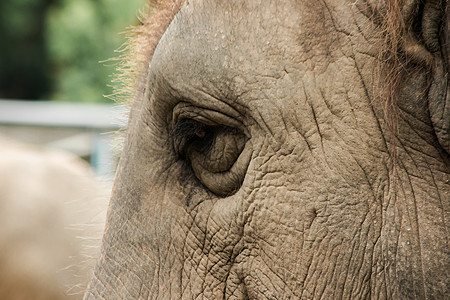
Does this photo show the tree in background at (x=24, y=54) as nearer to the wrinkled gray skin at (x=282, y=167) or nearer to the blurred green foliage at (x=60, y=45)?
the blurred green foliage at (x=60, y=45)

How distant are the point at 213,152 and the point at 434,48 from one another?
0.57 meters

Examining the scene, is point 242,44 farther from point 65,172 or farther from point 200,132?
point 65,172

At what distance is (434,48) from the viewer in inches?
52.1

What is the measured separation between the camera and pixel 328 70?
1.43 m

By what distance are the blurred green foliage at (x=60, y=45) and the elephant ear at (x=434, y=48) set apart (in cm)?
1198

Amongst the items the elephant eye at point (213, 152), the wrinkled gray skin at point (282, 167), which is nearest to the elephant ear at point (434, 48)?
the wrinkled gray skin at point (282, 167)

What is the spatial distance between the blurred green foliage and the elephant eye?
1164 centimetres

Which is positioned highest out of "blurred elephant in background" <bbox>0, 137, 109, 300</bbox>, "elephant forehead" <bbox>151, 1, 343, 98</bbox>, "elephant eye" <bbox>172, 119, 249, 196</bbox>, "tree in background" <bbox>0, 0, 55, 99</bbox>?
"tree in background" <bbox>0, 0, 55, 99</bbox>

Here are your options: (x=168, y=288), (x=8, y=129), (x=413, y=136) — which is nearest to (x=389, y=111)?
(x=413, y=136)

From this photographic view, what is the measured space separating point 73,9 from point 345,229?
16.0m

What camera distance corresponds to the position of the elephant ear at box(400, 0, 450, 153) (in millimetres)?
1302

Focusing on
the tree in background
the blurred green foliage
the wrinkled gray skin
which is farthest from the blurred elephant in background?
the tree in background

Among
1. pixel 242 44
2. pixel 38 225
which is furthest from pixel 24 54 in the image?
pixel 242 44

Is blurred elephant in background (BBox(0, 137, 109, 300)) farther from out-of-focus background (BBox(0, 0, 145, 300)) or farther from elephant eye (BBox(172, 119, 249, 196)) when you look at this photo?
elephant eye (BBox(172, 119, 249, 196))
